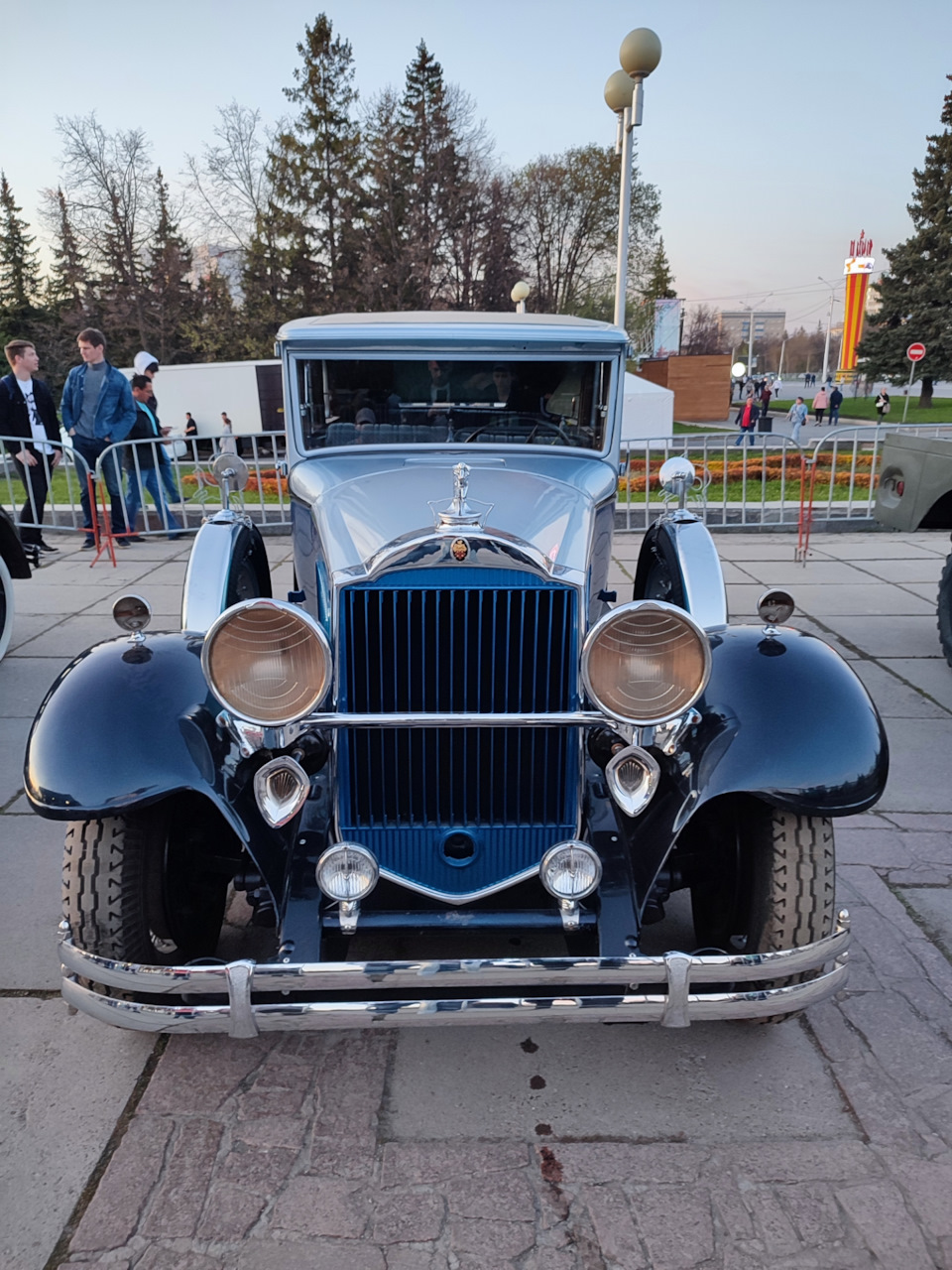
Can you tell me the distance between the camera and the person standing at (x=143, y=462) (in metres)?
9.21

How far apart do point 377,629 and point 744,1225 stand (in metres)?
1.60

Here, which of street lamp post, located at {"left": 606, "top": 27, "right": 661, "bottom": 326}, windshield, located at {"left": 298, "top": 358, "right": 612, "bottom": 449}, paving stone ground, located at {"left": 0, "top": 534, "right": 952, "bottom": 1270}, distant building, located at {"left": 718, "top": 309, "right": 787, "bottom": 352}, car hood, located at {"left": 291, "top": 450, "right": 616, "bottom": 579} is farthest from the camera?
distant building, located at {"left": 718, "top": 309, "right": 787, "bottom": 352}

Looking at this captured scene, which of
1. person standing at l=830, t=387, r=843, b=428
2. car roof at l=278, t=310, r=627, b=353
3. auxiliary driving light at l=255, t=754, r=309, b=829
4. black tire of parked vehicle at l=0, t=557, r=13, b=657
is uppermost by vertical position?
car roof at l=278, t=310, r=627, b=353

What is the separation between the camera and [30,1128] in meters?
2.11

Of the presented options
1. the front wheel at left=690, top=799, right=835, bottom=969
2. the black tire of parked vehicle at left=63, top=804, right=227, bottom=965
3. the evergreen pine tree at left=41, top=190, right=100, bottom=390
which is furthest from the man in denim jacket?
the evergreen pine tree at left=41, top=190, right=100, bottom=390

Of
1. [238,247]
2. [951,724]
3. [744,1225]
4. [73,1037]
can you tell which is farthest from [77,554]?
[238,247]

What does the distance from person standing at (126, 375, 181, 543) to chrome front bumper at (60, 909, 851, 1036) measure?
7.86 m

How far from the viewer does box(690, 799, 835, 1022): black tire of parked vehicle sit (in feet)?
7.39

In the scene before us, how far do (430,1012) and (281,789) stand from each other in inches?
25.6

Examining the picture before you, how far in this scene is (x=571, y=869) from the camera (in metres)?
2.10

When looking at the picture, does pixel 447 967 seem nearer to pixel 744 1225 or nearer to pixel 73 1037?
pixel 744 1225

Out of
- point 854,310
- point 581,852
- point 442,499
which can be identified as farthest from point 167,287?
point 854,310

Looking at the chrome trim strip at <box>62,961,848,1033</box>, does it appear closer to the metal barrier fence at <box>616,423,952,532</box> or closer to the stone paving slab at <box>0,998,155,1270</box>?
the stone paving slab at <box>0,998,155,1270</box>

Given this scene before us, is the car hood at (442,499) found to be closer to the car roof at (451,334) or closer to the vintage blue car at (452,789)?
the vintage blue car at (452,789)
